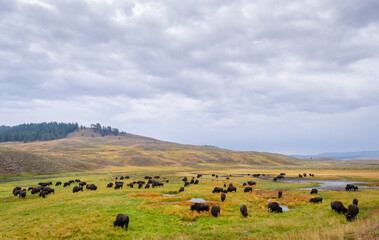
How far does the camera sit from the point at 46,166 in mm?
77188

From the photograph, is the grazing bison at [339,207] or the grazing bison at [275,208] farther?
the grazing bison at [275,208]

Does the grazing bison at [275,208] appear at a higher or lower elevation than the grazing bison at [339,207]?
lower

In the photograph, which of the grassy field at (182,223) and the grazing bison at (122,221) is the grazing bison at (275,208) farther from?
the grazing bison at (122,221)

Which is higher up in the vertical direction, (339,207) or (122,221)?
(339,207)

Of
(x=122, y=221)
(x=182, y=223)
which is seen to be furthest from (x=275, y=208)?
(x=122, y=221)

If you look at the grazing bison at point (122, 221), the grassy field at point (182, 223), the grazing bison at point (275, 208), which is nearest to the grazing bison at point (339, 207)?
the grassy field at point (182, 223)

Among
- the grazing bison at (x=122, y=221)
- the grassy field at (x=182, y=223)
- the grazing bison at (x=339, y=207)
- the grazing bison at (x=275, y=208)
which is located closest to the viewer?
the grassy field at (x=182, y=223)

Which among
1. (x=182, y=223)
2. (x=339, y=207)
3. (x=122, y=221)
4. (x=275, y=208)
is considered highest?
(x=339, y=207)

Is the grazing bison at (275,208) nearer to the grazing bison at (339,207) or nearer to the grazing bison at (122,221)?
the grazing bison at (339,207)

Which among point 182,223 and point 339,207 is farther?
point 339,207

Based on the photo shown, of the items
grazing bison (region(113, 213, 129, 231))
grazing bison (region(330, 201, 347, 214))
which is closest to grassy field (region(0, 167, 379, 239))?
grazing bison (region(113, 213, 129, 231))

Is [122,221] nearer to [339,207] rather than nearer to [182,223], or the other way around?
[182,223]

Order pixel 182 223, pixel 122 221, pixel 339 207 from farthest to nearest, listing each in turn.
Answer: pixel 339 207 < pixel 182 223 < pixel 122 221

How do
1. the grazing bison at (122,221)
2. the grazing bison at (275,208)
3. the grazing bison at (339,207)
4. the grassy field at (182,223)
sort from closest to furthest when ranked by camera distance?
the grassy field at (182,223), the grazing bison at (122,221), the grazing bison at (339,207), the grazing bison at (275,208)
